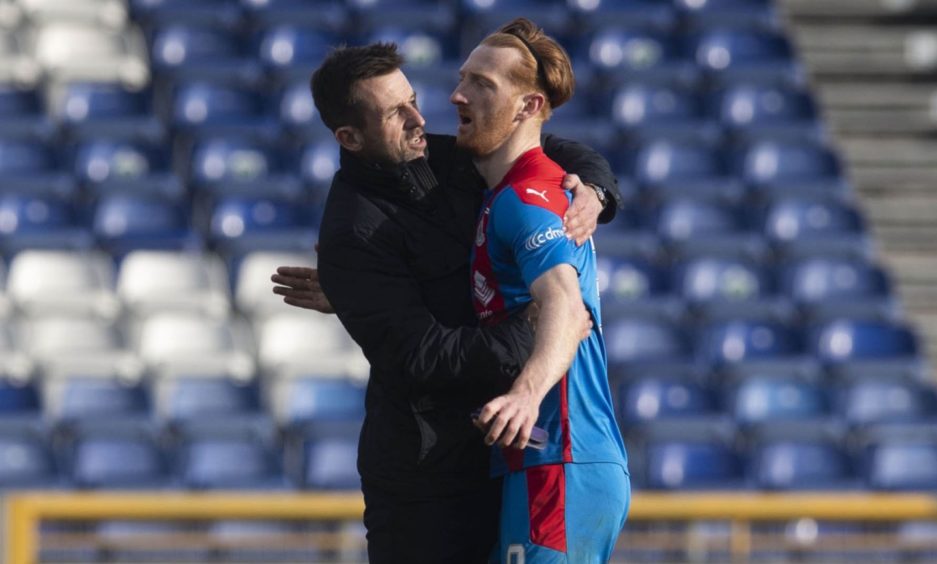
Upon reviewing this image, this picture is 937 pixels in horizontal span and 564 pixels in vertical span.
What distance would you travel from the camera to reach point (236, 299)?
31.2 ft

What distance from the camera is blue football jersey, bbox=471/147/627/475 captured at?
3426mm

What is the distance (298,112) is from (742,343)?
3.18m

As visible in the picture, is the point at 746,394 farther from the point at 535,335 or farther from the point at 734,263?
the point at 535,335

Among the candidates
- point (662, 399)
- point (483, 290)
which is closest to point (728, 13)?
point (662, 399)

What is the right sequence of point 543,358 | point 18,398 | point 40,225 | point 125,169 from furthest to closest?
point 125,169 → point 40,225 → point 18,398 → point 543,358

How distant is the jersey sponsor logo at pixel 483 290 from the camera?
356cm

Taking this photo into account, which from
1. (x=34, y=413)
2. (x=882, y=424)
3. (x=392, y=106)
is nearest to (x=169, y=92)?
(x=34, y=413)

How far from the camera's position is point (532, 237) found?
3379 millimetres

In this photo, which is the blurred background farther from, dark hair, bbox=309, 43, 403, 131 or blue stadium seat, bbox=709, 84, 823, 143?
dark hair, bbox=309, 43, 403, 131

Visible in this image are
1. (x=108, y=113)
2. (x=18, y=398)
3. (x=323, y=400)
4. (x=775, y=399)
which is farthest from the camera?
(x=108, y=113)

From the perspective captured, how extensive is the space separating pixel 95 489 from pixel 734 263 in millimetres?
3884

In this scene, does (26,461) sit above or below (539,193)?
above

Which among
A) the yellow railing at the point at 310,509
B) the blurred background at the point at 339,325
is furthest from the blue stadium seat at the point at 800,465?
the yellow railing at the point at 310,509

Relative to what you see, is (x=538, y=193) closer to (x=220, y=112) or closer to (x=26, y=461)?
(x=26, y=461)
